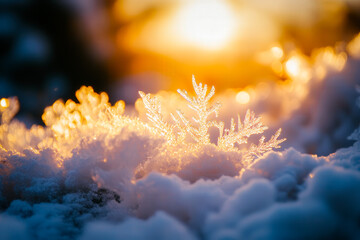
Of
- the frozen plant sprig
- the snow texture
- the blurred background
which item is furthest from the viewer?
the blurred background

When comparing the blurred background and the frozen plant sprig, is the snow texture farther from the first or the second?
the blurred background

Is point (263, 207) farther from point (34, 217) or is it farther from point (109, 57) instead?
point (109, 57)

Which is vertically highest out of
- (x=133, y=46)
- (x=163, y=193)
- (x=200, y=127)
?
(x=133, y=46)

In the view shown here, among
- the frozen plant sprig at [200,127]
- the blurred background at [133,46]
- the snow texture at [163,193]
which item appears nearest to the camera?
the snow texture at [163,193]

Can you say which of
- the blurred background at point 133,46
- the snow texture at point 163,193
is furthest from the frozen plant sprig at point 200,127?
the blurred background at point 133,46

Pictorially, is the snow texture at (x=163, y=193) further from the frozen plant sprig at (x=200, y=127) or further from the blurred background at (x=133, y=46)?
the blurred background at (x=133, y=46)

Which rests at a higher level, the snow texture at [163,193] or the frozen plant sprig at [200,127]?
the frozen plant sprig at [200,127]

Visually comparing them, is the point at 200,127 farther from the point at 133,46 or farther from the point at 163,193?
the point at 133,46

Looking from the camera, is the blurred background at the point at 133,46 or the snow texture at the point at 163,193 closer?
the snow texture at the point at 163,193

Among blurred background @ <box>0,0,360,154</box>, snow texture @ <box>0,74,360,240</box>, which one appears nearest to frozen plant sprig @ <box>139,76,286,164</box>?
snow texture @ <box>0,74,360,240</box>

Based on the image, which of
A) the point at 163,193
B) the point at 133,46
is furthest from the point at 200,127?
the point at 133,46

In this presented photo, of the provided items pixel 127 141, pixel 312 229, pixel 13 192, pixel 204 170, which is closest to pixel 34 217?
pixel 13 192
